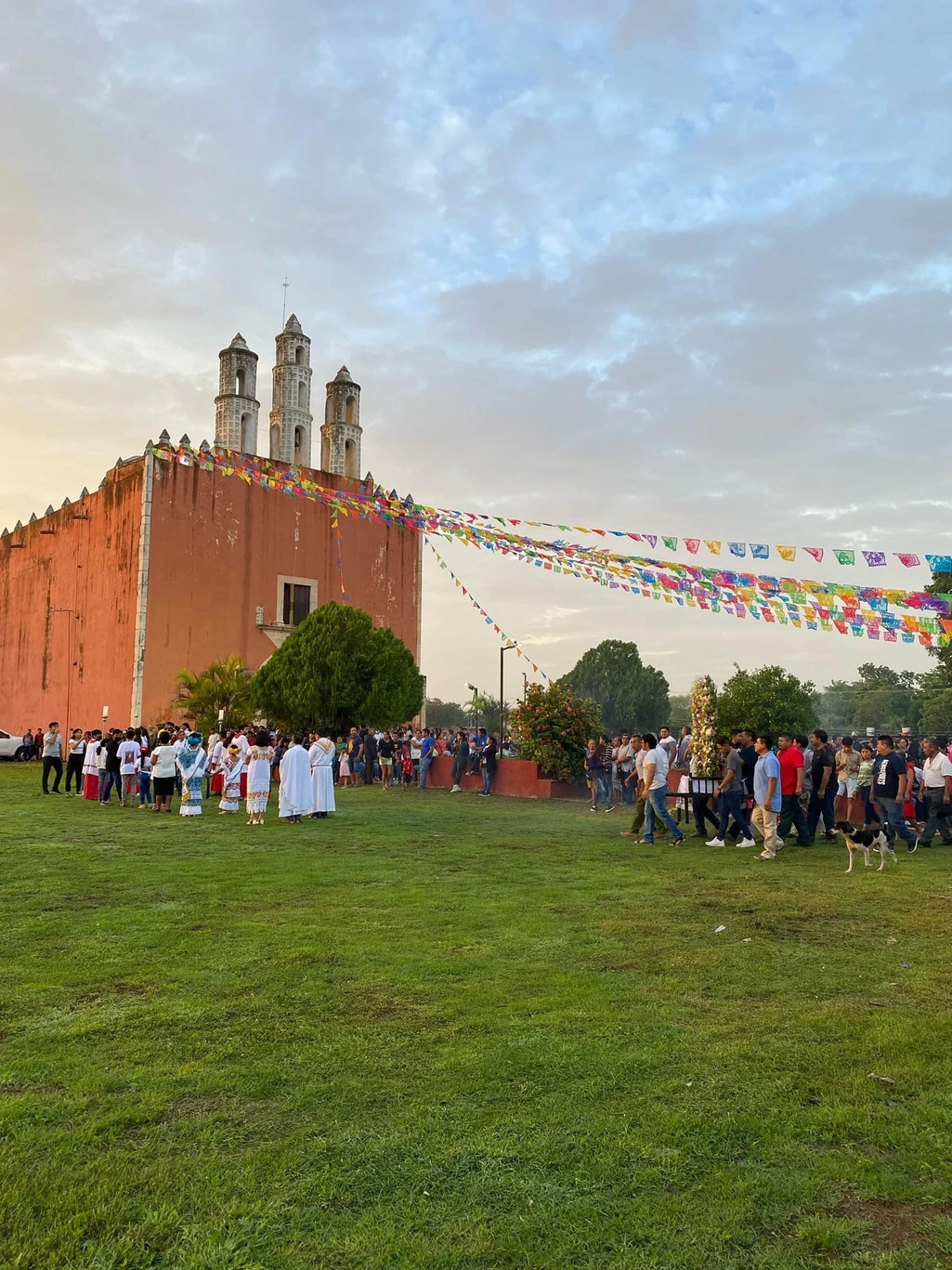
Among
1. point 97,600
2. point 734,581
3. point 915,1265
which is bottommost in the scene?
point 915,1265

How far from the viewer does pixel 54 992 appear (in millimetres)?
5148

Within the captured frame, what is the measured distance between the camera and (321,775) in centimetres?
1527

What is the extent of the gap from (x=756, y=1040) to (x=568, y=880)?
4.58m

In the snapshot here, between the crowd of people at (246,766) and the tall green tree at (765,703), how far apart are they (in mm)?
23889

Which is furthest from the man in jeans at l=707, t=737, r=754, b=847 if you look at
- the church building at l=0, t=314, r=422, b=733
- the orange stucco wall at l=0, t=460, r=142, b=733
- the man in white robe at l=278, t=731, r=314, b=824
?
the orange stucco wall at l=0, t=460, r=142, b=733

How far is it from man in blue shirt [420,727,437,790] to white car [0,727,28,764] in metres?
17.8

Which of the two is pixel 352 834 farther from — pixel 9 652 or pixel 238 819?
pixel 9 652

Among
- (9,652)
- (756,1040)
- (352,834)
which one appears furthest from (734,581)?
(9,652)

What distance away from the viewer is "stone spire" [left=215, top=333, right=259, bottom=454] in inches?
1350

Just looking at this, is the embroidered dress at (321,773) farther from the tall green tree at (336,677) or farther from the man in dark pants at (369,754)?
the tall green tree at (336,677)

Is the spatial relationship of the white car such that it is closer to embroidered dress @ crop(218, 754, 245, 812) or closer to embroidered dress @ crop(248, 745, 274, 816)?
embroidered dress @ crop(218, 754, 245, 812)

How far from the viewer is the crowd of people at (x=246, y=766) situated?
14.8 metres

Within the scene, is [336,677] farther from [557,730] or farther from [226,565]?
[226,565]

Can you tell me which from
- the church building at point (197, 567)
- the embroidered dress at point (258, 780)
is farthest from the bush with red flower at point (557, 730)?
the church building at point (197, 567)
